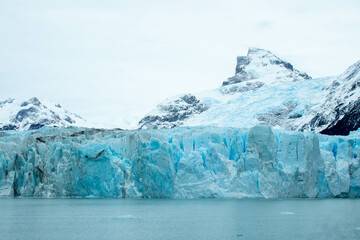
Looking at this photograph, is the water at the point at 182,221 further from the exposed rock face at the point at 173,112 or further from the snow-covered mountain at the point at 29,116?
the snow-covered mountain at the point at 29,116

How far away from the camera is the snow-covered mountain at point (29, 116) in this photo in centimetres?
12581

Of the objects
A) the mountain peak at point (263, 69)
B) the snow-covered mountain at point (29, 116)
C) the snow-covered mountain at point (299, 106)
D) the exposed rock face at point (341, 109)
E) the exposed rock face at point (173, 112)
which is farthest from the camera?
the snow-covered mountain at point (29, 116)

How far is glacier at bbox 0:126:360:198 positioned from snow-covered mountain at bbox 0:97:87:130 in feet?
297

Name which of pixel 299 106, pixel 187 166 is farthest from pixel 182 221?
pixel 299 106

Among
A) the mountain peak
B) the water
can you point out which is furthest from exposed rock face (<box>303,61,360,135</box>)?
the mountain peak

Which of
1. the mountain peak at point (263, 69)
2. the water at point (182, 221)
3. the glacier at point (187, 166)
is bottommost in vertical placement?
the water at point (182, 221)

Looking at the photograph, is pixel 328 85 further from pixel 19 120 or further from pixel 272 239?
pixel 19 120

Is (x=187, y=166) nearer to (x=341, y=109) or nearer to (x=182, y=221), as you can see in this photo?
(x=182, y=221)

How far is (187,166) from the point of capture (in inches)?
1294

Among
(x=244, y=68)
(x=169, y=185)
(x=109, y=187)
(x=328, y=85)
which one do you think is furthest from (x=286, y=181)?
(x=244, y=68)

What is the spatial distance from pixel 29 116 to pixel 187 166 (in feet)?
345

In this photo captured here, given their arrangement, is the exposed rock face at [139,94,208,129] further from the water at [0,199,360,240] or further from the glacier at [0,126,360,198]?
the water at [0,199,360,240]

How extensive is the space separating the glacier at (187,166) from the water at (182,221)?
1.45 m

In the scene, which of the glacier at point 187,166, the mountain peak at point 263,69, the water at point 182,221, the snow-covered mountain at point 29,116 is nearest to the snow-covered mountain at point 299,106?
the mountain peak at point 263,69
